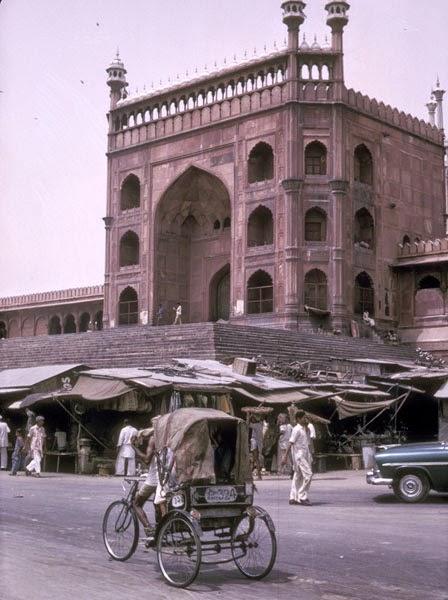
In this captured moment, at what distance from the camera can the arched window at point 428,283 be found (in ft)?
120

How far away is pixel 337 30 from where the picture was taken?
34719 mm

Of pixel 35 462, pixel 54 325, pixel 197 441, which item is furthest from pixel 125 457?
pixel 54 325

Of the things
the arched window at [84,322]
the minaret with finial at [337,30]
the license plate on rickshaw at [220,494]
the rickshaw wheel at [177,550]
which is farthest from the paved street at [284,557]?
the arched window at [84,322]

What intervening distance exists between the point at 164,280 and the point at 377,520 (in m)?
28.8

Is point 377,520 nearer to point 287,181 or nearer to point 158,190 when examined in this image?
point 287,181

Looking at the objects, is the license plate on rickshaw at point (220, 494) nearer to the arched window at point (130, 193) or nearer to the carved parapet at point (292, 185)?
the carved parapet at point (292, 185)

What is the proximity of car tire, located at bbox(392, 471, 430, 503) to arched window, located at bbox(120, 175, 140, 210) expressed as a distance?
2881 centimetres

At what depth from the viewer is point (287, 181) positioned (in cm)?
3394

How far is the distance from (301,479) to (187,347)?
1172cm

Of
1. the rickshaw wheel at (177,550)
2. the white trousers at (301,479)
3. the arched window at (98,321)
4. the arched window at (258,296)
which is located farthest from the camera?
the arched window at (98,321)

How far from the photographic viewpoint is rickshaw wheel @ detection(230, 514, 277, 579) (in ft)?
23.8

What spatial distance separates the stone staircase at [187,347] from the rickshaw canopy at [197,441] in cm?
1526

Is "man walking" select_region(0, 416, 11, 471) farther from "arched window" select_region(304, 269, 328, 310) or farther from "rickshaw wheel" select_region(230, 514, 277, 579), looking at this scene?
"arched window" select_region(304, 269, 328, 310)

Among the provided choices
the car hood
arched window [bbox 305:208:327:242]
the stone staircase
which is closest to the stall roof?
the stone staircase
